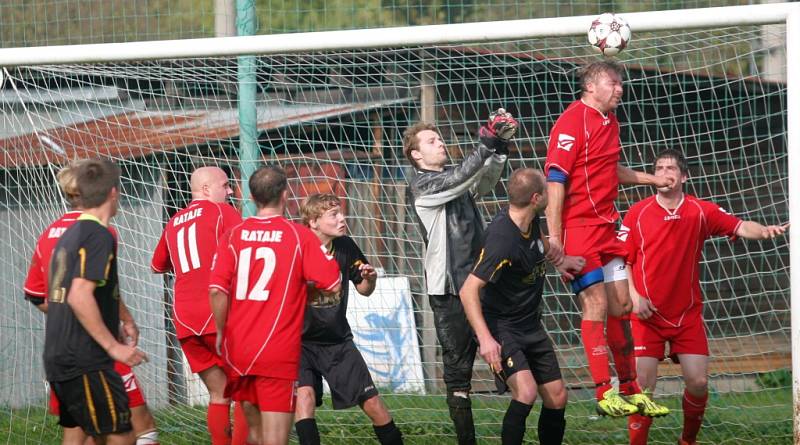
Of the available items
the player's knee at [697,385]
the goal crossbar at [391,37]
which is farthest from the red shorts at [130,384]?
the player's knee at [697,385]

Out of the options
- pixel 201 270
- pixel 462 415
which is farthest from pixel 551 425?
pixel 201 270

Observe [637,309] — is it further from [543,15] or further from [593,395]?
[543,15]

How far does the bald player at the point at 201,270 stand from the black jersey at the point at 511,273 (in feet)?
5.17

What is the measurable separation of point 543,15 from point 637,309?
1052cm

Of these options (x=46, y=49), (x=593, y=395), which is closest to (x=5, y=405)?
(x=46, y=49)

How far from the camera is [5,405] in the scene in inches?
373

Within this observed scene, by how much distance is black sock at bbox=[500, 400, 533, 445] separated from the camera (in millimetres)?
6305

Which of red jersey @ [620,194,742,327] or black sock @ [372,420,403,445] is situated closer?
black sock @ [372,420,403,445]

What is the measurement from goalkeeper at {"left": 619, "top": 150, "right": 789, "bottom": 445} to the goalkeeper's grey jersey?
1.21 m

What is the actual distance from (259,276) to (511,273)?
56.7 inches

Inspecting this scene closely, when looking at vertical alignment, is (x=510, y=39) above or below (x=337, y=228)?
above

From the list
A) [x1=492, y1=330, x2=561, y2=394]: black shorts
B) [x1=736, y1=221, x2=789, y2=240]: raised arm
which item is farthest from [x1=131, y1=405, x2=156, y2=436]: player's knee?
[x1=736, y1=221, x2=789, y2=240]: raised arm

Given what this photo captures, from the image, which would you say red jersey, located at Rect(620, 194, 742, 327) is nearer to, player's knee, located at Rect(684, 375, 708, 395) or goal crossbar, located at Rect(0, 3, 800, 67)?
player's knee, located at Rect(684, 375, 708, 395)

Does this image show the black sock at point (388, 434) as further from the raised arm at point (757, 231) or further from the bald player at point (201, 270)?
the raised arm at point (757, 231)
